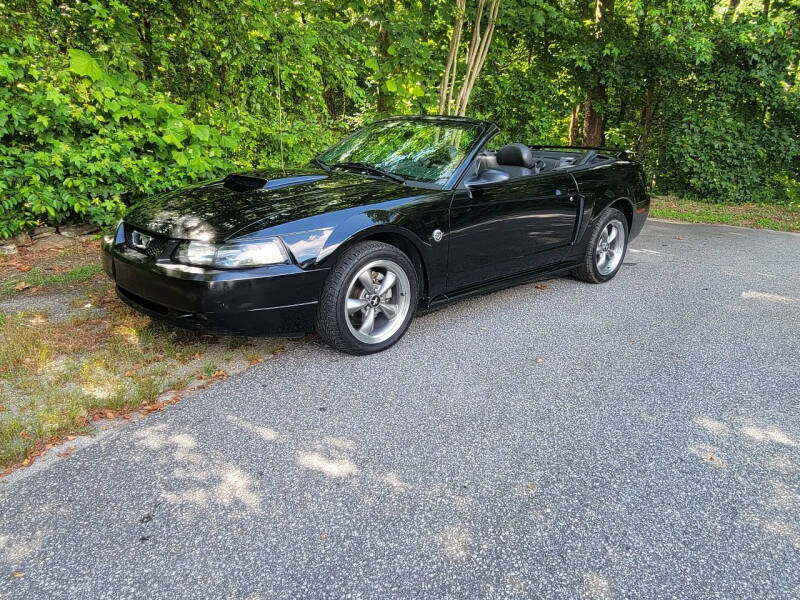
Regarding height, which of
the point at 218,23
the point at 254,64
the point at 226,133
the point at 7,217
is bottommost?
the point at 7,217

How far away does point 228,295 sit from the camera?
297 centimetres

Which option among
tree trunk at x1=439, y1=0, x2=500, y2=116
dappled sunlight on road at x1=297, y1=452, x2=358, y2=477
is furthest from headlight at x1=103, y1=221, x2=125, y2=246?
tree trunk at x1=439, y1=0, x2=500, y2=116

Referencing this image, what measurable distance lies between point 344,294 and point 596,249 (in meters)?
2.84

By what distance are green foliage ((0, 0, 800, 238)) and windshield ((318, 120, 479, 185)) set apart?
220 centimetres

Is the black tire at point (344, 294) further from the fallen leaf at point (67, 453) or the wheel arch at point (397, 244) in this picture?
the fallen leaf at point (67, 453)

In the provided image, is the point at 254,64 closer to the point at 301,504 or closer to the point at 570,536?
the point at 301,504

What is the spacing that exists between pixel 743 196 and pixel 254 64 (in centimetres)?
935

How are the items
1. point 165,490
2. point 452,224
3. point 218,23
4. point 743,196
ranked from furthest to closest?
point 743,196
point 218,23
point 452,224
point 165,490

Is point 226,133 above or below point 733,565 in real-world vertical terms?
above

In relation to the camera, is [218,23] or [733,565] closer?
[733,565]

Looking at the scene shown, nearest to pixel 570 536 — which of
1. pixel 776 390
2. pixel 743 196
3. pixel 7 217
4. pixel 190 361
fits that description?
pixel 776 390

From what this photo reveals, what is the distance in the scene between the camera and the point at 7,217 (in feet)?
16.9

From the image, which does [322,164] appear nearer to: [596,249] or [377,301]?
[377,301]

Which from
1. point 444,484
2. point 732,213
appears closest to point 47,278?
point 444,484
